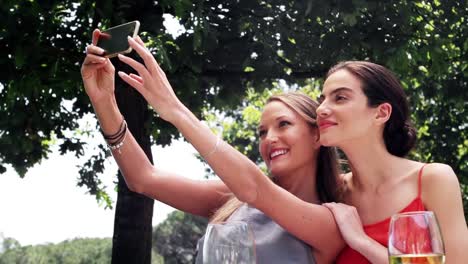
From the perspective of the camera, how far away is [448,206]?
254 cm

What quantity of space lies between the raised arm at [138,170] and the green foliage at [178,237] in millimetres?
27712

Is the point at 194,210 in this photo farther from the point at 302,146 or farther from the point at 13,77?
the point at 13,77

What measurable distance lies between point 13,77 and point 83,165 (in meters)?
3.81

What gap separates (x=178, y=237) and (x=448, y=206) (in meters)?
29.6

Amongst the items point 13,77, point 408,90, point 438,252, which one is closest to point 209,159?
point 438,252

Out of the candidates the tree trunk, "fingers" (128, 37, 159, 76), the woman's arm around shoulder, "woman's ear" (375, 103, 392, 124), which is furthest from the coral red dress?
the tree trunk

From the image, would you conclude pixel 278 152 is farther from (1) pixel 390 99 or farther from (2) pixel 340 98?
(1) pixel 390 99

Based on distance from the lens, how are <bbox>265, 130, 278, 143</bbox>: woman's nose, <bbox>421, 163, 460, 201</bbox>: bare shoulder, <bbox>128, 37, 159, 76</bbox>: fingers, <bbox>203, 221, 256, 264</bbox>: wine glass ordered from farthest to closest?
<bbox>265, 130, 278, 143</bbox>: woman's nose → <bbox>421, 163, 460, 201</bbox>: bare shoulder → <bbox>128, 37, 159, 76</bbox>: fingers → <bbox>203, 221, 256, 264</bbox>: wine glass

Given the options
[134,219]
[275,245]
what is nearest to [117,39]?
[275,245]

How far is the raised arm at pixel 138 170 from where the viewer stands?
112 inches

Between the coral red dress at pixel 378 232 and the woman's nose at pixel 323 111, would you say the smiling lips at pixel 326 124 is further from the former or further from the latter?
the coral red dress at pixel 378 232

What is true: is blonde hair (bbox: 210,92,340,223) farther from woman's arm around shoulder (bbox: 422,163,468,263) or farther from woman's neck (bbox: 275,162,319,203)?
woman's arm around shoulder (bbox: 422,163,468,263)

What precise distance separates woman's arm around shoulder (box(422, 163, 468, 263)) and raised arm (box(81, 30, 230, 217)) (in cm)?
103

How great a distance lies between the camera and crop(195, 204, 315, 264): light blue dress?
2.70 m
